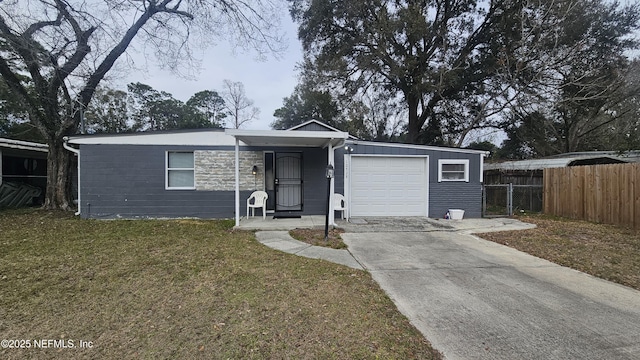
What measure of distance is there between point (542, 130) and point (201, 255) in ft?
67.2

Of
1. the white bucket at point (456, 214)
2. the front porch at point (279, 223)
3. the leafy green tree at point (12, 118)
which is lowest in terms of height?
the front porch at point (279, 223)

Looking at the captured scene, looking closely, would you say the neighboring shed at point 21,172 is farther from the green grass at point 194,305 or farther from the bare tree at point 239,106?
the bare tree at point 239,106

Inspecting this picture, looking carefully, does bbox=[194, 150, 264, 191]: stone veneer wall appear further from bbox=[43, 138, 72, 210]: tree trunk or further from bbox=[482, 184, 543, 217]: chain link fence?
bbox=[482, 184, 543, 217]: chain link fence

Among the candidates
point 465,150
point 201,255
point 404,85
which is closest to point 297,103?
point 404,85

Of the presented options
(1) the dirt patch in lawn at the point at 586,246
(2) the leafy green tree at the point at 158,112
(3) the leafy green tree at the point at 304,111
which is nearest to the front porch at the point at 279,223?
(1) the dirt patch in lawn at the point at 586,246

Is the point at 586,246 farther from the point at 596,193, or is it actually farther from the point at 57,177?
the point at 57,177

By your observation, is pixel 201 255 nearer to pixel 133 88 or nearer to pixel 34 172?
pixel 34 172

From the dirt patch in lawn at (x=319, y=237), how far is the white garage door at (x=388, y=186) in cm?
202

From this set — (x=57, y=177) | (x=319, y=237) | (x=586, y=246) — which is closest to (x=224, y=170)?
(x=319, y=237)

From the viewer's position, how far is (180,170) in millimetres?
8438

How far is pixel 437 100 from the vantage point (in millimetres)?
16453

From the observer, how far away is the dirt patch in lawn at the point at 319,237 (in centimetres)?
562

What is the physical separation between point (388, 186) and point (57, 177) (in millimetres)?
11062

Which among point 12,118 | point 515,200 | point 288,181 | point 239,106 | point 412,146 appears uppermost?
point 239,106
